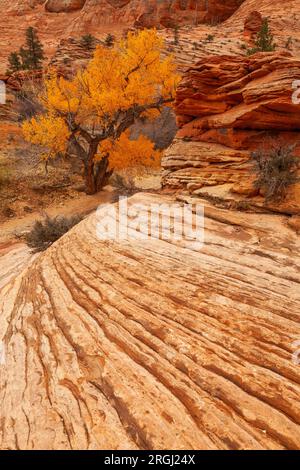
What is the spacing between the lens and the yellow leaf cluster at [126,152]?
1177 centimetres

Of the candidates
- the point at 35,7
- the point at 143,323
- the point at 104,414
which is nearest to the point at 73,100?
the point at 143,323

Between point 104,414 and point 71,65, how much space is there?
2474cm

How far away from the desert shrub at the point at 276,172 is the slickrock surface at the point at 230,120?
0.12 metres

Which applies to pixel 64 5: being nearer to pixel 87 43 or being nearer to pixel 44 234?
pixel 87 43

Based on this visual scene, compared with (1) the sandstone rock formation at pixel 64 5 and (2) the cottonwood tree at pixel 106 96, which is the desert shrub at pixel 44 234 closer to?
(2) the cottonwood tree at pixel 106 96

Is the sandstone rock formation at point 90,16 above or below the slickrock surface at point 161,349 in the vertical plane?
above

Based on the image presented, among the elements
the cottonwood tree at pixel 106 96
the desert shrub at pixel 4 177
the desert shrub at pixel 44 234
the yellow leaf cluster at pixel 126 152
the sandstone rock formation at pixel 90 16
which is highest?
the sandstone rock formation at pixel 90 16

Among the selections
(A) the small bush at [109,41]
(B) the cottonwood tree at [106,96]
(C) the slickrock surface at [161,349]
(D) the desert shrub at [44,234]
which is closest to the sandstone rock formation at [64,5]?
(A) the small bush at [109,41]

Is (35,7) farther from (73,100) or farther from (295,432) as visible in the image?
(295,432)

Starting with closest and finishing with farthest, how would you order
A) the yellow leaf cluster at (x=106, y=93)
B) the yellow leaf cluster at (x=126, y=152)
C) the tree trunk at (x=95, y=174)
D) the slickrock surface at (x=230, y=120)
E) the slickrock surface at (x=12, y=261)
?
the slickrock surface at (x=12, y=261) → the slickrock surface at (x=230, y=120) → the yellow leaf cluster at (x=106, y=93) → the yellow leaf cluster at (x=126, y=152) → the tree trunk at (x=95, y=174)

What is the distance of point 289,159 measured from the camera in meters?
3.88

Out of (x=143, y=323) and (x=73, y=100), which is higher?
(x=73, y=100)

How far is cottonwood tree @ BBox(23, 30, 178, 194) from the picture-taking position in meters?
10.5

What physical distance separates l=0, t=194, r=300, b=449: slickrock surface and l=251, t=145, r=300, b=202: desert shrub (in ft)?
2.41
